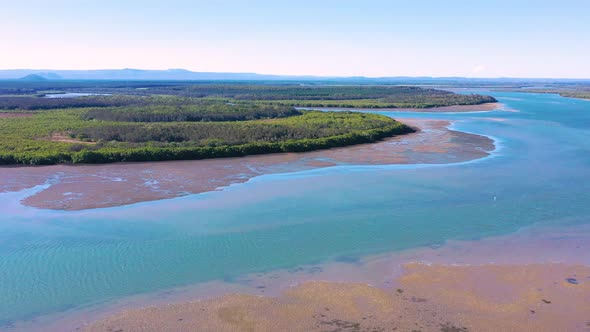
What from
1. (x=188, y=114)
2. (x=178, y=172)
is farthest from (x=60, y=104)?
(x=178, y=172)

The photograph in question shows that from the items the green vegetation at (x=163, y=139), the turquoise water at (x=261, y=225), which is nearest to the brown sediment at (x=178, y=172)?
the green vegetation at (x=163, y=139)

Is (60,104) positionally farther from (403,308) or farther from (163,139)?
(403,308)

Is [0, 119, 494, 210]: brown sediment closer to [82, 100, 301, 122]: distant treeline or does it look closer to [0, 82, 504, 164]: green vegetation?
[0, 82, 504, 164]: green vegetation

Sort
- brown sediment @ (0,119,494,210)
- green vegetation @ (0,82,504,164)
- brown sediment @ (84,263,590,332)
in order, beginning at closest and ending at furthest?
brown sediment @ (84,263,590,332), brown sediment @ (0,119,494,210), green vegetation @ (0,82,504,164)

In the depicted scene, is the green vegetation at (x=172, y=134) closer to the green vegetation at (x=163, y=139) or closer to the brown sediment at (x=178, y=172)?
the green vegetation at (x=163, y=139)

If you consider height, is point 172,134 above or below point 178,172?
above

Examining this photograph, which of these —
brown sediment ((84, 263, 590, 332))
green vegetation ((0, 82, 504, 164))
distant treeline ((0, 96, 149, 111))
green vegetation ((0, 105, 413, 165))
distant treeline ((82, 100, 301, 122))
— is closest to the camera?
brown sediment ((84, 263, 590, 332))

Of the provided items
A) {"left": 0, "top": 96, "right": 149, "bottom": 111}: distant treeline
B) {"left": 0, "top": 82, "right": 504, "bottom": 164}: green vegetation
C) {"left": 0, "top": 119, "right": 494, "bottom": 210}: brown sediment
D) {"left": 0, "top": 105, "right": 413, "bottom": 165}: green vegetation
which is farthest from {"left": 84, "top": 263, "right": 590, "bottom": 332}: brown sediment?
{"left": 0, "top": 96, "right": 149, "bottom": 111}: distant treeline
